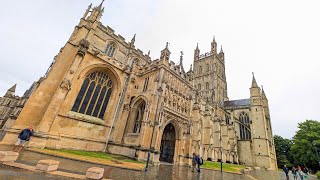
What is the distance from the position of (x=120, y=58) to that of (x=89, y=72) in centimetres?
727

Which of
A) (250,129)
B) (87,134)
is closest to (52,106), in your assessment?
(87,134)

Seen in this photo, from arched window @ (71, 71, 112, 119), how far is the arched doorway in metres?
9.08

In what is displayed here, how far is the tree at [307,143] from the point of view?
3631cm

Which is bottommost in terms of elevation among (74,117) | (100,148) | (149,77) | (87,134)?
(100,148)

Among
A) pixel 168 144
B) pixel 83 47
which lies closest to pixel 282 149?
pixel 168 144

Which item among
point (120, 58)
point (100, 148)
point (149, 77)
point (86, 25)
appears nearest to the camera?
point (100, 148)

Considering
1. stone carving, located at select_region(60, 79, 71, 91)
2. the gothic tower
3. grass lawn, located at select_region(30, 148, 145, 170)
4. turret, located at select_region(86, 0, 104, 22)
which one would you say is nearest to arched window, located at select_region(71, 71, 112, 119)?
stone carving, located at select_region(60, 79, 71, 91)

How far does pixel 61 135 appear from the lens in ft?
46.2

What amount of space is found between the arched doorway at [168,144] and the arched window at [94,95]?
908 centimetres

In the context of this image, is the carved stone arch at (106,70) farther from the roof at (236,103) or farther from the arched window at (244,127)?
the roof at (236,103)

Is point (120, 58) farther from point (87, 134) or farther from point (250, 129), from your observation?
Answer: point (250, 129)

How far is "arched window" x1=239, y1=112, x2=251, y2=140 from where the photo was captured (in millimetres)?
43031

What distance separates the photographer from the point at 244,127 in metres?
44.4

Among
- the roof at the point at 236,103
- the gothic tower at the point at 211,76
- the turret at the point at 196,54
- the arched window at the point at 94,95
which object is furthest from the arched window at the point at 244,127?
the arched window at the point at 94,95
